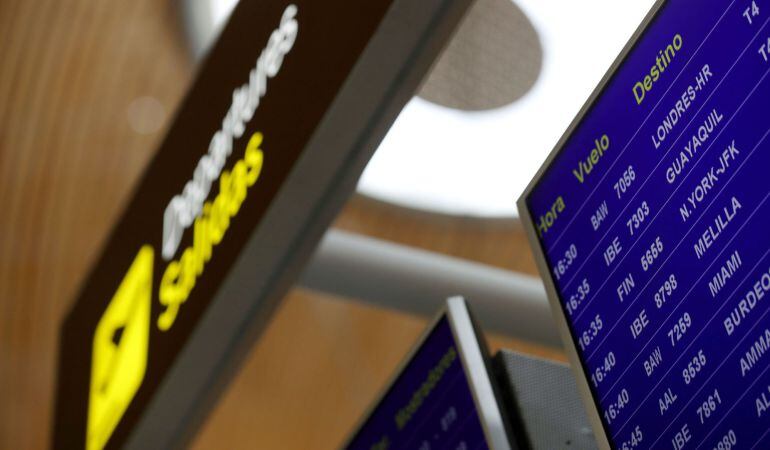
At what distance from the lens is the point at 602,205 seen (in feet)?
5.56

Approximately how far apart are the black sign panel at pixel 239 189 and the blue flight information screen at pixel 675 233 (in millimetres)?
294

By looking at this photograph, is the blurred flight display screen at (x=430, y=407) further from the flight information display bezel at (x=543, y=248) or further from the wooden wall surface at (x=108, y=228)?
the wooden wall surface at (x=108, y=228)

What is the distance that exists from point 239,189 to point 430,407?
491 mm

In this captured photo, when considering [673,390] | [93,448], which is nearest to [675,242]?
[673,390]

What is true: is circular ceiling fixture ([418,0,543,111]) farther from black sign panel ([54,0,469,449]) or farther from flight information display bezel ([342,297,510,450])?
flight information display bezel ([342,297,510,450])

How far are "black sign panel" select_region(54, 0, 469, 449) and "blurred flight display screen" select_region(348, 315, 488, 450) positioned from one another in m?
0.24

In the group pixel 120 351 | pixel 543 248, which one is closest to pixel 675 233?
pixel 543 248

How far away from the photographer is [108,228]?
6.27m

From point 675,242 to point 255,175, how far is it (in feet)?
3.01

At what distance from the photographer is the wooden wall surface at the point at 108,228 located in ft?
19.1

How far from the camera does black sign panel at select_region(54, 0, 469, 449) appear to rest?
2.00 metres

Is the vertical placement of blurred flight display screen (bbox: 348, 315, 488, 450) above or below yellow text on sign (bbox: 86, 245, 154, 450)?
above

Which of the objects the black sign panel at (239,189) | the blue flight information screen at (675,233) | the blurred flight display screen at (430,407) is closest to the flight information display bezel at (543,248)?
the blue flight information screen at (675,233)

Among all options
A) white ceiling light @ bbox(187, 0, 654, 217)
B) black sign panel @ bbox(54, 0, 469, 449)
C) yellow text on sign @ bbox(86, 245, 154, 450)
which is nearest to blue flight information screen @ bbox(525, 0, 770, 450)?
black sign panel @ bbox(54, 0, 469, 449)
